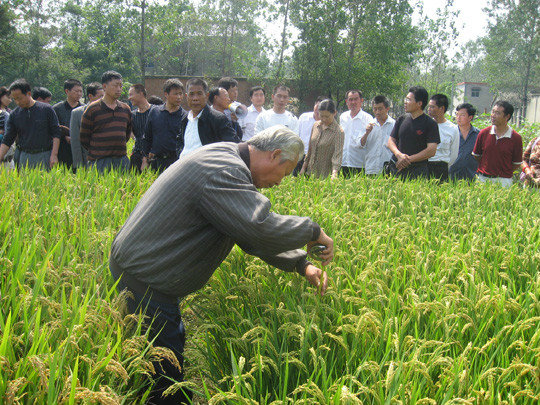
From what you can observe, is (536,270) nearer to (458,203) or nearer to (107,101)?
(458,203)

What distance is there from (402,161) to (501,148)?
4.84 ft

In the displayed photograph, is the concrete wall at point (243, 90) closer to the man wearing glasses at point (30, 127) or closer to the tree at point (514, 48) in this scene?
the man wearing glasses at point (30, 127)

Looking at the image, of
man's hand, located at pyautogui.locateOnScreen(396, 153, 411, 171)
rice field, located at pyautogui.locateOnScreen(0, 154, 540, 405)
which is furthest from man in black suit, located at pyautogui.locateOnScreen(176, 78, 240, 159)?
man's hand, located at pyautogui.locateOnScreen(396, 153, 411, 171)

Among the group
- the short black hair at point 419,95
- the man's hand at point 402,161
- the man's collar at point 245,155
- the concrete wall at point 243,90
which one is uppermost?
the concrete wall at point 243,90

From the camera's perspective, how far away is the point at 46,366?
5.30 feet

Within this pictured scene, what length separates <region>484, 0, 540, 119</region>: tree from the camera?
2048 inches

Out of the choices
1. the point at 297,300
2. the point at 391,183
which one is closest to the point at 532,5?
the point at 391,183

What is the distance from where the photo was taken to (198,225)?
2.36 m

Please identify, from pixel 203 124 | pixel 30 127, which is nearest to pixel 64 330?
pixel 203 124

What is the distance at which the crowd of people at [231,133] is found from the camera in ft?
20.2

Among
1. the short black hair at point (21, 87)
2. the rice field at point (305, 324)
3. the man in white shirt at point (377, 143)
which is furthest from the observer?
the man in white shirt at point (377, 143)

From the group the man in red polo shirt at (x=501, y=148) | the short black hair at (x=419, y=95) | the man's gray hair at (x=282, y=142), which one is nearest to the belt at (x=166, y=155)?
the short black hair at (x=419, y=95)

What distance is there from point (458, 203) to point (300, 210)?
1.68 meters

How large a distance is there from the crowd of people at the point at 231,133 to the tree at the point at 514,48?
Result: 163 feet
